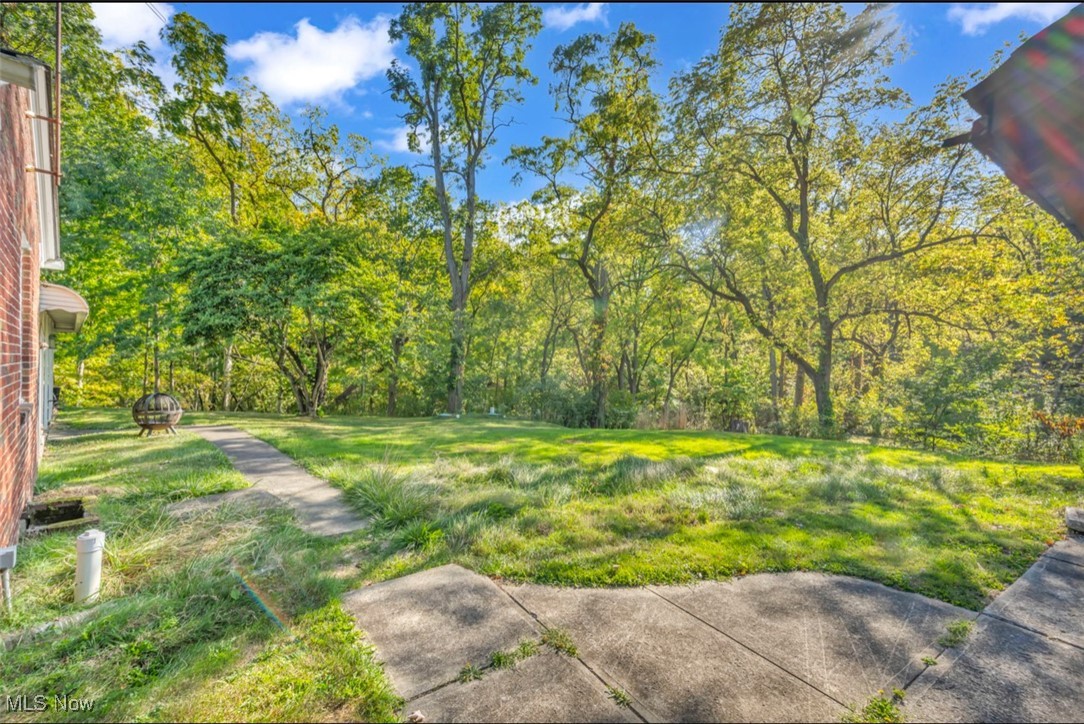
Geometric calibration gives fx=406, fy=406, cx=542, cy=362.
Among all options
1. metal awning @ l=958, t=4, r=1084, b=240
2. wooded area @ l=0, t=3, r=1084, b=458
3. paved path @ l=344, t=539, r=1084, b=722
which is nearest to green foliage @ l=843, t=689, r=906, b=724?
paved path @ l=344, t=539, r=1084, b=722

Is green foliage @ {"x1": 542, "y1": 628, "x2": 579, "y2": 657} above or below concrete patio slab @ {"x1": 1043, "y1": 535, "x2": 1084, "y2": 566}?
above

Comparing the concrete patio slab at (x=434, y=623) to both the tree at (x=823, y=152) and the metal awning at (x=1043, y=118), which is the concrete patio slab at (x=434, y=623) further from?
the tree at (x=823, y=152)

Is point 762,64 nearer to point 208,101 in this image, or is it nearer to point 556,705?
point 556,705

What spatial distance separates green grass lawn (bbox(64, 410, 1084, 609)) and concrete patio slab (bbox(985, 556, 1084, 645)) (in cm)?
10

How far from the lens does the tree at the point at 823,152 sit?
402 inches

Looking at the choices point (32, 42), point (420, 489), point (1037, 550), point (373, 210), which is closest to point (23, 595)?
point (420, 489)

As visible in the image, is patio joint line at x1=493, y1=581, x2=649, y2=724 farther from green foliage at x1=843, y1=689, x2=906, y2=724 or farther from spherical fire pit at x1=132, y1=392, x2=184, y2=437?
spherical fire pit at x1=132, y1=392, x2=184, y2=437

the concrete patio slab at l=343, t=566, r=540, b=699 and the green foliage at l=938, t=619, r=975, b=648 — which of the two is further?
the green foliage at l=938, t=619, r=975, b=648

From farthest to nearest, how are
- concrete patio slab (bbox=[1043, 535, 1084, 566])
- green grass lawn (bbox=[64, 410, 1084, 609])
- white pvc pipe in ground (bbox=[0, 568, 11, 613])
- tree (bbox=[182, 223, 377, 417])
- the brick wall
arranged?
tree (bbox=[182, 223, 377, 417]) < concrete patio slab (bbox=[1043, 535, 1084, 566]) < green grass lawn (bbox=[64, 410, 1084, 609]) < the brick wall < white pvc pipe in ground (bbox=[0, 568, 11, 613])

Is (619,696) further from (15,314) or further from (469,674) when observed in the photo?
(15,314)

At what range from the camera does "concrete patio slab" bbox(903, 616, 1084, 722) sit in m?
1.75

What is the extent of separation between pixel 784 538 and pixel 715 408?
12591 millimetres

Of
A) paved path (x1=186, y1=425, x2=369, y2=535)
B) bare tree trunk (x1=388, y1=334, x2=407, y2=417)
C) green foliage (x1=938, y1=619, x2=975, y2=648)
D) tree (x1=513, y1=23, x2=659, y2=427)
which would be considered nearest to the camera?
green foliage (x1=938, y1=619, x2=975, y2=648)

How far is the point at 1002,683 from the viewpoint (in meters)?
1.93
